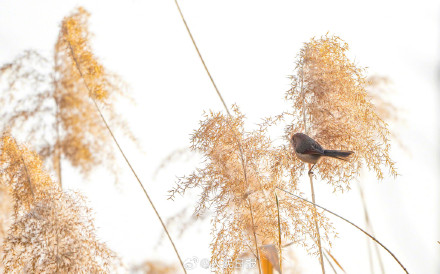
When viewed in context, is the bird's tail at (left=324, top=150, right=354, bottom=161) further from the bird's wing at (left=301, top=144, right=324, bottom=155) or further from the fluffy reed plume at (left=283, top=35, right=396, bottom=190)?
the fluffy reed plume at (left=283, top=35, right=396, bottom=190)

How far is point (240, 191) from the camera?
4.74ft

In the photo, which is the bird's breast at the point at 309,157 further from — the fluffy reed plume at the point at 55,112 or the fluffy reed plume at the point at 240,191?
the fluffy reed plume at the point at 55,112

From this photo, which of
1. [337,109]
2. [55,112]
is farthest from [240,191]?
[55,112]

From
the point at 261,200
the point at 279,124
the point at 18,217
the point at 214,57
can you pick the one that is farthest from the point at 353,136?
the point at 214,57

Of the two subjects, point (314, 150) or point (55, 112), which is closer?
point (314, 150)

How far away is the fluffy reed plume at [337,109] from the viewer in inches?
59.6

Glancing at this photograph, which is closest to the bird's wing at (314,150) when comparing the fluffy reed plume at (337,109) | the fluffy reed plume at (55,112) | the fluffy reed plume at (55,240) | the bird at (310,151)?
the bird at (310,151)

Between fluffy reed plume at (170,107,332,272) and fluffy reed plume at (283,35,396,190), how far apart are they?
6.0 inches

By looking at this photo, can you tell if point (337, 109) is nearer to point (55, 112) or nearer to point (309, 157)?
point (309, 157)

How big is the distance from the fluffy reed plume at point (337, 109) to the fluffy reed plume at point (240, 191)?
154mm

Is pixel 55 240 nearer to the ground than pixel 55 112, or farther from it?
nearer to the ground

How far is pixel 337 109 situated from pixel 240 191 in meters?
0.44

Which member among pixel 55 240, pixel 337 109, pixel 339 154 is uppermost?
pixel 55 240

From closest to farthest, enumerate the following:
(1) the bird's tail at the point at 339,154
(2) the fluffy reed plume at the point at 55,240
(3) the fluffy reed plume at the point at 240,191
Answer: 1. (1) the bird's tail at the point at 339,154
2. (3) the fluffy reed plume at the point at 240,191
3. (2) the fluffy reed plume at the point at 55,240
